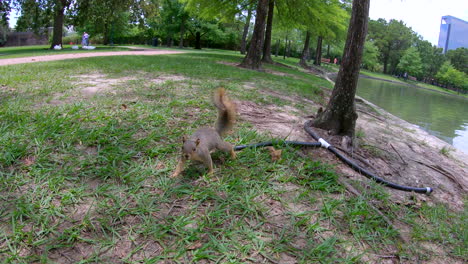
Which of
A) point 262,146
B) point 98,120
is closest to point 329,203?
point 262,146

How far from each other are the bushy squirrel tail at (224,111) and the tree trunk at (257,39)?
29.3 feet

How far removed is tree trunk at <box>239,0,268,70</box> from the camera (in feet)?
35.3

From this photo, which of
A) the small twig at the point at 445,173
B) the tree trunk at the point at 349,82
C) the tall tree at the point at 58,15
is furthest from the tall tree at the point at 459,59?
the tree trunk at the point at 349,82

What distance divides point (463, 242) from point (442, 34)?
108224 millimetres

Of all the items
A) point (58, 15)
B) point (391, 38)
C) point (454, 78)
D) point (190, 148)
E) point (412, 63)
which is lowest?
point (190, 148)

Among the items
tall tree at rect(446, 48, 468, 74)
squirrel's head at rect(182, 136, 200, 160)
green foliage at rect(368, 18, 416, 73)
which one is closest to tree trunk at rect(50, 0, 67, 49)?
squirrel's head at rect(182, 136, 200, 160)

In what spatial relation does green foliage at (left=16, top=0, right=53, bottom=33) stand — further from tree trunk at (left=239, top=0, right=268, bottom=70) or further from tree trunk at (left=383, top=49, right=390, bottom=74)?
tree trunk at (left=383, top=49, right=390, bottom=74)

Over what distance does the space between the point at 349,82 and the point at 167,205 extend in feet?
9.58

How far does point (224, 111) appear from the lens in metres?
2.79

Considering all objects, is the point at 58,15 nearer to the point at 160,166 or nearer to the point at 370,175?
the point at 160,166

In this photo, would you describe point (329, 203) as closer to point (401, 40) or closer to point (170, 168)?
point (170, 168)

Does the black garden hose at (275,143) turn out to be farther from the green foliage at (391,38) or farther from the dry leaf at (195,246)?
the green foliage at (391,38)

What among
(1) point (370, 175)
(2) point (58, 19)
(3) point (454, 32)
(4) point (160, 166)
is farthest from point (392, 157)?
(3) point (454, 32)

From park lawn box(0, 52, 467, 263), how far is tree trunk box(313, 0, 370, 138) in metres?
1.04
